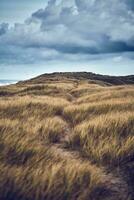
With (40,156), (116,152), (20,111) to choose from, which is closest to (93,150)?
(116,152)

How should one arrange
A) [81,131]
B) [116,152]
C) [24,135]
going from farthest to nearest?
1. [81,131]
2. [24,135]
3. [116,152]

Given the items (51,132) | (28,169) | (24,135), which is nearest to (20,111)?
(51,132)

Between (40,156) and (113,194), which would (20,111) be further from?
(113,194)

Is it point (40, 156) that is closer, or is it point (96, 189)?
point (96, 189)

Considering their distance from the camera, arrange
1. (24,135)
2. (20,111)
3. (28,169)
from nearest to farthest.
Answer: (28,169), (24,135), (20,111)

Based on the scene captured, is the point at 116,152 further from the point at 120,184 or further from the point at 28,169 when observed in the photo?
the point at 28,169

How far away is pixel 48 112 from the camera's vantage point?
1151 centimetres

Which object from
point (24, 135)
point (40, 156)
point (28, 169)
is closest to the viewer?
point (28, 169)

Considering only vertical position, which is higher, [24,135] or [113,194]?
[24,135]

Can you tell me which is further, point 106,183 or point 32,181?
point 106,183

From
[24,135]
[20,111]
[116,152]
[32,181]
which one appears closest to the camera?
[32,181]

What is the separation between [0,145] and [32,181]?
149 cm

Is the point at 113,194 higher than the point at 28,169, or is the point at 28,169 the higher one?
the point at 28,169

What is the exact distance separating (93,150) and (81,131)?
5.01 feet
